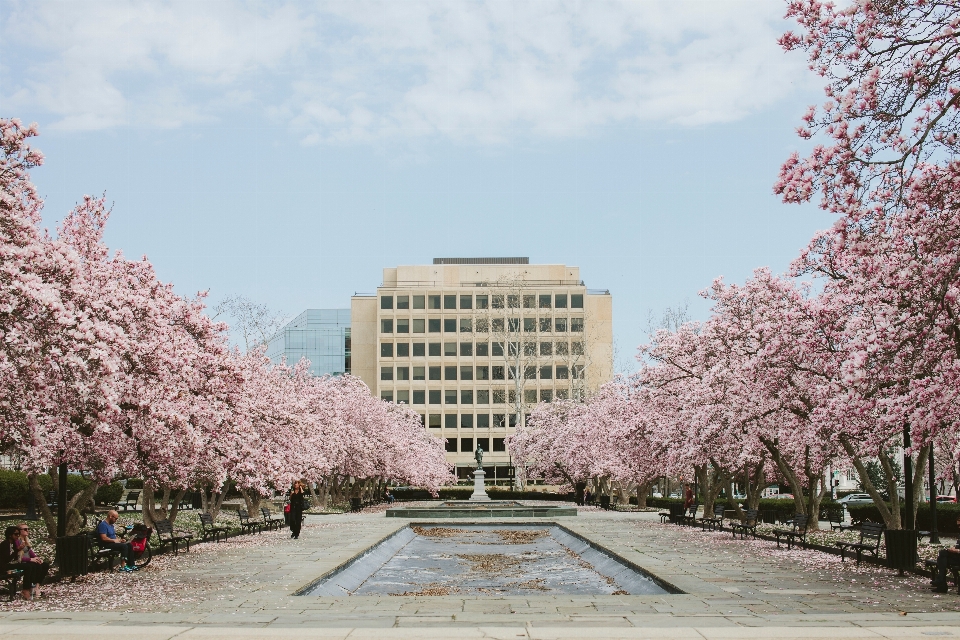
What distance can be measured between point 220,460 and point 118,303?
353 inches

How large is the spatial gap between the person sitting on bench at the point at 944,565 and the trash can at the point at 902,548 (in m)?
2.75

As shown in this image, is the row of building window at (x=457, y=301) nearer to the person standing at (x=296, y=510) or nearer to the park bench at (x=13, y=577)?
the person standing at (x=296, y=510)

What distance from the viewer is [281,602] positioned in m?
13.7

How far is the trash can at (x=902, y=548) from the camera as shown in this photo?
56.1ft

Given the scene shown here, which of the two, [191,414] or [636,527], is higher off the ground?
[191,414]

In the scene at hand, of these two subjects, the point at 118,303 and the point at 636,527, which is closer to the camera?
the point at 118,303

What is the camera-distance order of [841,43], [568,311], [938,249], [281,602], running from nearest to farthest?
[841,43]
[938,249]
[281,602]
[568,311]

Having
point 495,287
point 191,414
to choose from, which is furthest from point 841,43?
point 495,287

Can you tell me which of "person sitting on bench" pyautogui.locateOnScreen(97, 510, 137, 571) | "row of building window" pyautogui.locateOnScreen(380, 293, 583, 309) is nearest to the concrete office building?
"row of building window" pyautogui.locateOnScreen(380, 293, 583, 309)

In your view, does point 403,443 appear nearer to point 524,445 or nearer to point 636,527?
point 524,445

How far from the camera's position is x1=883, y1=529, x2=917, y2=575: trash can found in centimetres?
1709

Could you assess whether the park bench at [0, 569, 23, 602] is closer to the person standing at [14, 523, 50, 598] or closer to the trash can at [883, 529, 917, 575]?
the person standing at [14, 523, 50, 598]

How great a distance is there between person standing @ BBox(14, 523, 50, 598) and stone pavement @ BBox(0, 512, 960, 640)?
1.10ft

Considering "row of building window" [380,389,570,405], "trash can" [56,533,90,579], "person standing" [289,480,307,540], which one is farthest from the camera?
"row of building window" [380,389,570,405]
